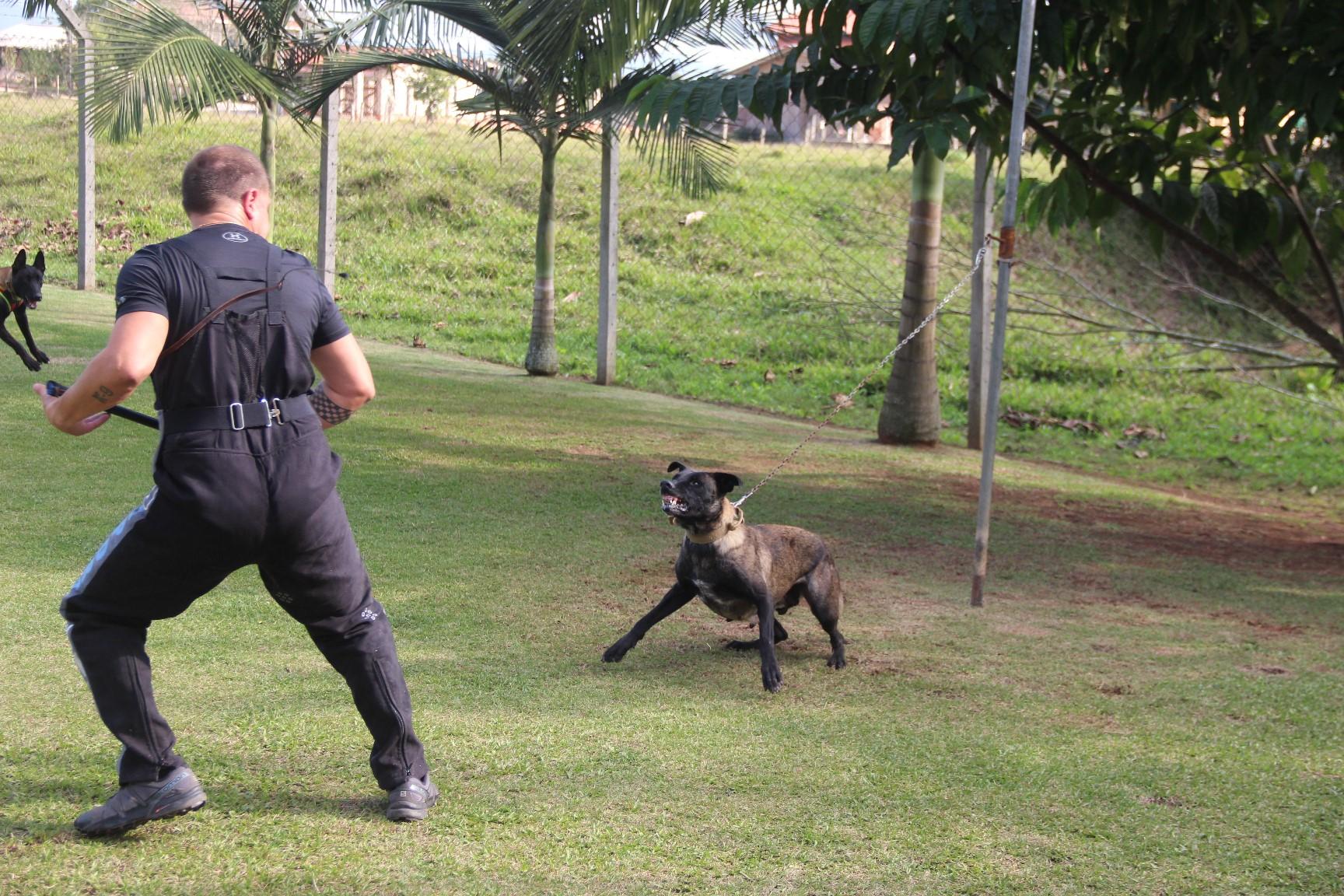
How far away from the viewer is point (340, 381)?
3.34 meters

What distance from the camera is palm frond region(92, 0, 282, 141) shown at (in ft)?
34.7

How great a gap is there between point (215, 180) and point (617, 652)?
8.26ft

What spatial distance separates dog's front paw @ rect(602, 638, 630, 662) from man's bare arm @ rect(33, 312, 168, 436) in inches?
95.4

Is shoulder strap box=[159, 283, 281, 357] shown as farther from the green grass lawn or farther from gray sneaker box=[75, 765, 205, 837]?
the green grass lawn

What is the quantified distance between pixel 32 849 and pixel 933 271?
8.57m

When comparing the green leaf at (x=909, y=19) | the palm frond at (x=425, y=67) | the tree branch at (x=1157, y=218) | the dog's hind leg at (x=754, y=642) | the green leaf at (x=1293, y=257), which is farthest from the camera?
the palm frond at (x=425, y=67)

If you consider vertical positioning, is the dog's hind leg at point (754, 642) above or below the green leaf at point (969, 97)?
below

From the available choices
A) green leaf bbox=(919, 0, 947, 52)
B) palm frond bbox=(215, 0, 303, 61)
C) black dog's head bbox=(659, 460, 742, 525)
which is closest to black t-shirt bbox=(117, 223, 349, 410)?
black dog's head bbox=(659, 460, 742, 525)

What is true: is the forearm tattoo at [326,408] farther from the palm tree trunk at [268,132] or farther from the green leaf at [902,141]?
the palm tree trunk at [268,132]

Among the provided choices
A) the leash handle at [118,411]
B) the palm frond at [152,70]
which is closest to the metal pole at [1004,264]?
the leash handle at [118,411]

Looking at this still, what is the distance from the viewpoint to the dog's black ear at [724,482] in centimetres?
469

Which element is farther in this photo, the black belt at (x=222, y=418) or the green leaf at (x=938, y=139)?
the green leaf at (x=938, y=139)

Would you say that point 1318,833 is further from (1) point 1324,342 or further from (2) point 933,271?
(2) point 933,271

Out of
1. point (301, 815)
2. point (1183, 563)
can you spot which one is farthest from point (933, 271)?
point (301, 815)
